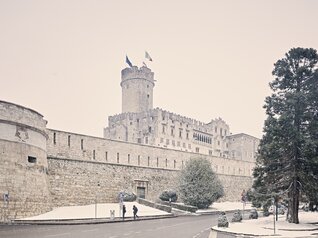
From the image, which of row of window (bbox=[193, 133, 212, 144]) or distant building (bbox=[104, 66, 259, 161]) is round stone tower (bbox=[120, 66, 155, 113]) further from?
row of window (bbox=[193, 133, 212, 144])

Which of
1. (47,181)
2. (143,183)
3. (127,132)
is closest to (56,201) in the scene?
(47,181)

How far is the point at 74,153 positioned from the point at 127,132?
48.0 metres

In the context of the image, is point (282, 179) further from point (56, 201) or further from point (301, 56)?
point (56, 201)

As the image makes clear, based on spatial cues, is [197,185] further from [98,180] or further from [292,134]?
[292,134]

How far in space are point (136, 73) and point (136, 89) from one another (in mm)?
3969

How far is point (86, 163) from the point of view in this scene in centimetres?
4009

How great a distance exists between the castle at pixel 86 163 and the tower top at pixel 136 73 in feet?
30.8

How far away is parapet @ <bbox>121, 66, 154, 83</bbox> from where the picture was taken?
310 feet

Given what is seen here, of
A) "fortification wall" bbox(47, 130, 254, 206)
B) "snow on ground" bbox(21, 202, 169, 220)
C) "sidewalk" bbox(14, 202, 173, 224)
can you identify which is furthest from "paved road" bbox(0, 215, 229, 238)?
"fortification wall" bbox(47, 130, 254, 206)

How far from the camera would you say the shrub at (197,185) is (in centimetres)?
4584

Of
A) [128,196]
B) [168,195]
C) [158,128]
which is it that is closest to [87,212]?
[128,196]

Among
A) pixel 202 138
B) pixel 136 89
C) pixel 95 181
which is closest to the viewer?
pixel 95 181

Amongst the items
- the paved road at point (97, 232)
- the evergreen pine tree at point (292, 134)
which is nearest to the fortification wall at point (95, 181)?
the paved road at point (97, 232)

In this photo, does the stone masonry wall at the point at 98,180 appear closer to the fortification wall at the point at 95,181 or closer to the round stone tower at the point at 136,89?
the fortification wall at the point at 95,181
